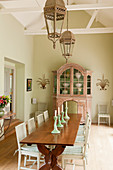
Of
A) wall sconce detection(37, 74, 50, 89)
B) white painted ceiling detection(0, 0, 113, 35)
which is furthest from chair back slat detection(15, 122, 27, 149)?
wall sconce detection(37, 74, 50, 89)

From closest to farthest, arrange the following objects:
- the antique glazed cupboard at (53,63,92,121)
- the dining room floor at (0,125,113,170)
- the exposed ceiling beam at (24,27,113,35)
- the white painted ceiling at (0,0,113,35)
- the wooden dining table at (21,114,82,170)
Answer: the wooden dining table at (21,114,82,170), the dining room floor at (0,125,113,170), the white painted ceiling at (0,0,113,35), the exposed ceiling beam at (24,27,113,35), the antique glazed cupboard at (53,63,92,121)

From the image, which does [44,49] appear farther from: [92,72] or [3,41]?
[3,41]

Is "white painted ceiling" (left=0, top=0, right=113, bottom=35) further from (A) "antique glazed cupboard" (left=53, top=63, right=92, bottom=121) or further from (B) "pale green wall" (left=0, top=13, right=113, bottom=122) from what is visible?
(A) "antique glazed cupboard" (left=53, top=63, right=92, bottom=121)

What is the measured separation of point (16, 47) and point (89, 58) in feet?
10.4

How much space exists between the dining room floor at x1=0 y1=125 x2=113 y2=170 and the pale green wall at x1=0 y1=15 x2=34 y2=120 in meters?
1.50

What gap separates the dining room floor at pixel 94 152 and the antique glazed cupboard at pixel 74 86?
1396 millimetres

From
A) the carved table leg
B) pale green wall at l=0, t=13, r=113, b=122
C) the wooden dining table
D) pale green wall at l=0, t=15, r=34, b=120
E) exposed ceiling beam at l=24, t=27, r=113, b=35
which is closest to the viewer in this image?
the wooden dining table

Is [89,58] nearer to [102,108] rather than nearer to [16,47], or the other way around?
[102,108]

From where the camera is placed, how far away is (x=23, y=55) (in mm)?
7410

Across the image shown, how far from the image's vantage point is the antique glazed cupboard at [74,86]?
7.67 metres

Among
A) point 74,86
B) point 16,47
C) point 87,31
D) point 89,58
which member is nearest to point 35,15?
point 16,47

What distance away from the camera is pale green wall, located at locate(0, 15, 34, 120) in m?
5.63

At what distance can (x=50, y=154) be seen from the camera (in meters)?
3.17

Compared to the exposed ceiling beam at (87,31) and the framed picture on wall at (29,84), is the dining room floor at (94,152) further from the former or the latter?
the exposed ceiling beam at (87,31)
